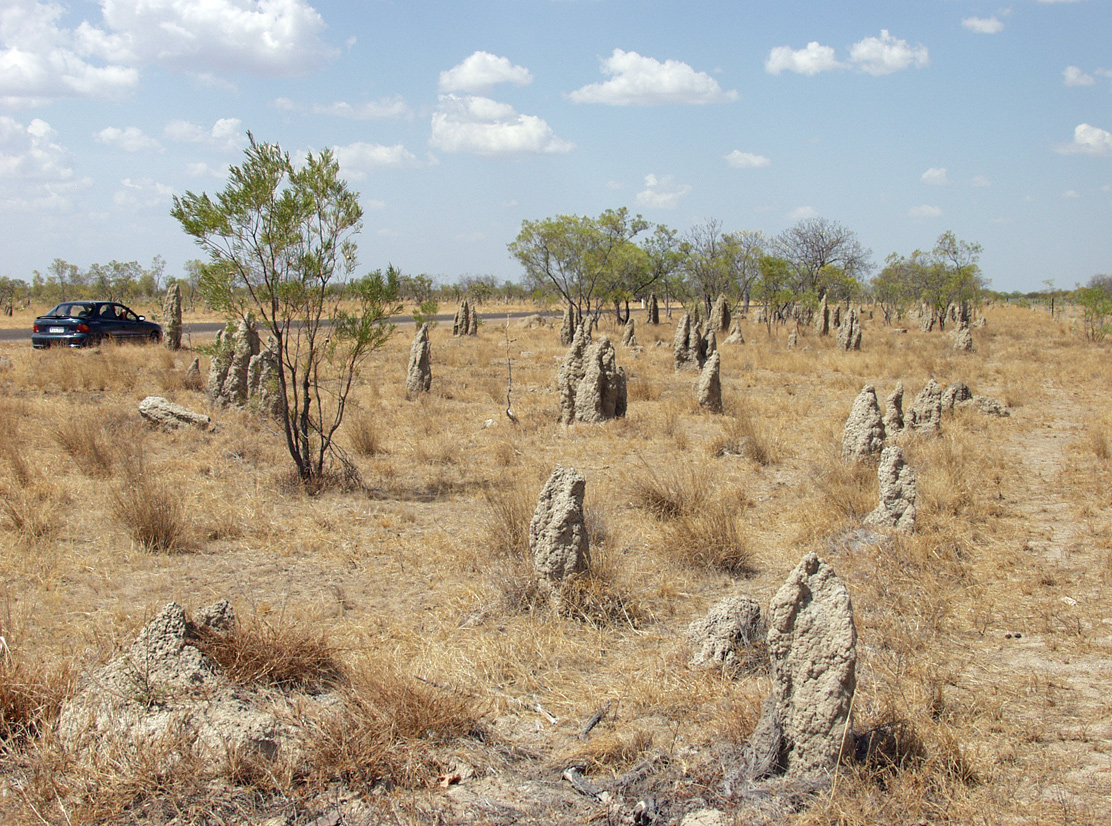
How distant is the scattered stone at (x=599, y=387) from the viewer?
11.2 m

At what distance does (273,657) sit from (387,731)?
89 cm

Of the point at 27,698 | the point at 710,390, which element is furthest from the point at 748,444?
the point at 27,698

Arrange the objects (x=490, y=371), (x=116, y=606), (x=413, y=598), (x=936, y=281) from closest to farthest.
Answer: (x=116, y=606) < (x=413, y=598) < (x=490, y=371) < (x=936, y=281)

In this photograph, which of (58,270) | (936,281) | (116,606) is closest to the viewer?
(116,606)

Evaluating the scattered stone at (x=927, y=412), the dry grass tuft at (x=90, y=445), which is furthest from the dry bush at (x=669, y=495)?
the dry grass tuft at (x=90, y=445)

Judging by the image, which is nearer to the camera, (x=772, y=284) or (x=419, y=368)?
(x=419, y=368)

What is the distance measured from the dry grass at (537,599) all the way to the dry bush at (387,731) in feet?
0.04

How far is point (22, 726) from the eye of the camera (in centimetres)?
329

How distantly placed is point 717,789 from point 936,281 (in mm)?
44303

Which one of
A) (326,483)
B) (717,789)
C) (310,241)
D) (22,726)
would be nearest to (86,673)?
(22,726)

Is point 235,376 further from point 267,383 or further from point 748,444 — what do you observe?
point 748,444

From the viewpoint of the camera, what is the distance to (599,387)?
11180mm

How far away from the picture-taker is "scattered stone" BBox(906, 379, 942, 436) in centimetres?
1051

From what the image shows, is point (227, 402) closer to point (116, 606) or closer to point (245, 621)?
point (116, 606)
